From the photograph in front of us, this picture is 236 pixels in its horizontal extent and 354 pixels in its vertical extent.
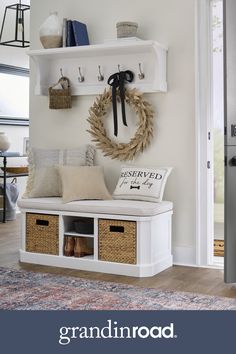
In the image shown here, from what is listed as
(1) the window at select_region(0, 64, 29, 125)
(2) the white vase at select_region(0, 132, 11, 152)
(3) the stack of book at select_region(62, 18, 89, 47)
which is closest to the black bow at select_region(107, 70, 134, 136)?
(3) the stack of book at select_region(62, 18, 89, 47)

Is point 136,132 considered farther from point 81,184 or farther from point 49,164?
point 49,164

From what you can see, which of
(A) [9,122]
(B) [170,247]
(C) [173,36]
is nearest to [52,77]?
(C) [173,36]

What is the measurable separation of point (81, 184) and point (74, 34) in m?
1.26

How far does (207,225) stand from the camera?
4.44 metres

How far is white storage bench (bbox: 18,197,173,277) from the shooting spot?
13.4 feet

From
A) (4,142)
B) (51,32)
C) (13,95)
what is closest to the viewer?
(51,32)

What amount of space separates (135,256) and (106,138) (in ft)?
3.71

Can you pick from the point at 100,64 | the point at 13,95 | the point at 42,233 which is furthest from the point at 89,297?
the point at 13,95

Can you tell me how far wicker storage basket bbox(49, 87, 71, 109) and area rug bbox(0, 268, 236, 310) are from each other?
1587mm

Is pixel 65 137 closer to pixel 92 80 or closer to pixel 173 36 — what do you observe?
pixel 92 80

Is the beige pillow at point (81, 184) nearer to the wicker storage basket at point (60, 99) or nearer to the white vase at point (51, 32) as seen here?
the wicker storage basket at point (60, 99)

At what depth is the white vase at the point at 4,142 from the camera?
688cm

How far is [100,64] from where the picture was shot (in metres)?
4.79

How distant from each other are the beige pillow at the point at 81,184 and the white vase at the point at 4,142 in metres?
2.52
